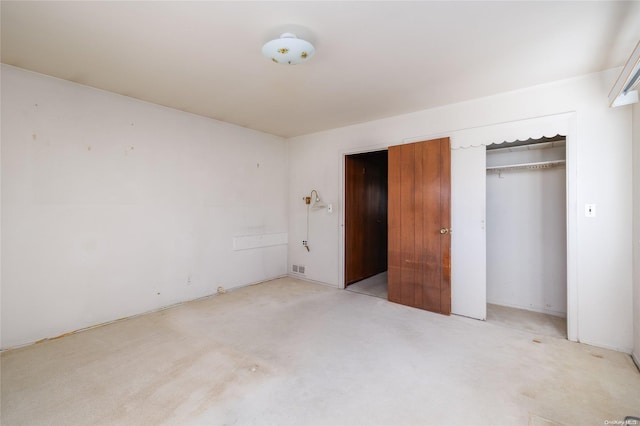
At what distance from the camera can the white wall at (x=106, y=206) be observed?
2605 millimetres

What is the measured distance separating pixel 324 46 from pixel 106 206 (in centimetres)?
283

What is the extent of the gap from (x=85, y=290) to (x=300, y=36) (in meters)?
3.25

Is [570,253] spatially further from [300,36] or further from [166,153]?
[166,153]

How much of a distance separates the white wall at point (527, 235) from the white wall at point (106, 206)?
3631mm

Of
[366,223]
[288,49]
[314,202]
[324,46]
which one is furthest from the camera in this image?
[366,223]

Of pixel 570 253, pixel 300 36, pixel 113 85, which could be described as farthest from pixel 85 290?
pixel 570 253

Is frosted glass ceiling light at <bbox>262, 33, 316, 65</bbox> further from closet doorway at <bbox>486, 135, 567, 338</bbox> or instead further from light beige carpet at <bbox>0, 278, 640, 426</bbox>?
closet doorway at <bbox>486, 135, 567, 338</bbox>

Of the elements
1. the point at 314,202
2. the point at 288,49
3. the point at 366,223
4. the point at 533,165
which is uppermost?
the point at 288,49

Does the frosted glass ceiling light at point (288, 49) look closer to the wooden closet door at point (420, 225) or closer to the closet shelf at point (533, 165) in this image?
the wooden closet door at point (420, 225)

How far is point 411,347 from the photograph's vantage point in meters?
2.57

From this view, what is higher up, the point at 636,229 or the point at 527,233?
the point at 636,229

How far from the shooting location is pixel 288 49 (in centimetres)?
212

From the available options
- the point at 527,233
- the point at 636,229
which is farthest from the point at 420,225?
the point at 636,229

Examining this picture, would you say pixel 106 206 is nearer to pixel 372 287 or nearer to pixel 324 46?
pixel 324 46
